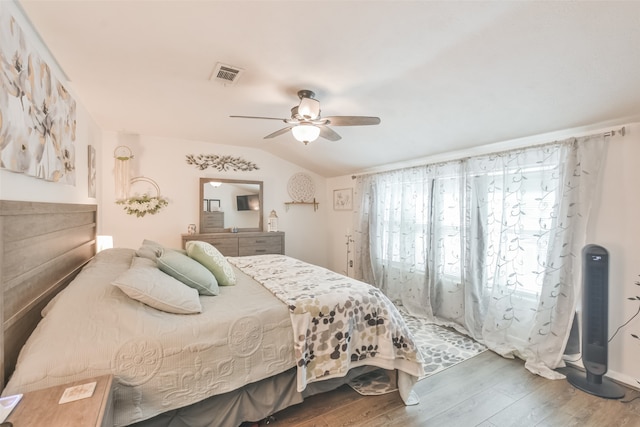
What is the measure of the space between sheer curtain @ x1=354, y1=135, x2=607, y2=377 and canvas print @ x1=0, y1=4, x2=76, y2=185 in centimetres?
356

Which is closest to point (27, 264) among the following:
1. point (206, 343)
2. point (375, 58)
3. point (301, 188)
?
point (206, 343)

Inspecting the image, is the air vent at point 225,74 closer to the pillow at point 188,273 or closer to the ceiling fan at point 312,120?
the ceiling fan at point 312,120

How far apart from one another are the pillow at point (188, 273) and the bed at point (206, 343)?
13mm

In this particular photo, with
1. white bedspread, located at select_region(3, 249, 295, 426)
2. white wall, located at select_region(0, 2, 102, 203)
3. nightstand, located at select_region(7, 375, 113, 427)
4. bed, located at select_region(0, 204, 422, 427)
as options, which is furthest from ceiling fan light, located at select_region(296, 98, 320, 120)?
nightstand, located at select_region(7, 375, 113, 427)

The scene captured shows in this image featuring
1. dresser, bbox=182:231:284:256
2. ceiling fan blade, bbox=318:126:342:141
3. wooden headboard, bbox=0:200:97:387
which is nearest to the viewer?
wooden headboard, bbox=0:200:97:387

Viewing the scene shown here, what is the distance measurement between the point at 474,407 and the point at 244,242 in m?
3.49

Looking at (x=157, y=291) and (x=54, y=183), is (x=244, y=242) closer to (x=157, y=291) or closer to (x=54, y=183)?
(x=54, y=183)

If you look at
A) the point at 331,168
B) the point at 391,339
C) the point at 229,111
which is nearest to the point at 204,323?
the point at 391,339

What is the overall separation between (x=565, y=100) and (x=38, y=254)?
142 inches

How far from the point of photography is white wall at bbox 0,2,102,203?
1.31m

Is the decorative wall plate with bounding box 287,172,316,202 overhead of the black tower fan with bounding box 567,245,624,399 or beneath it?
overhead

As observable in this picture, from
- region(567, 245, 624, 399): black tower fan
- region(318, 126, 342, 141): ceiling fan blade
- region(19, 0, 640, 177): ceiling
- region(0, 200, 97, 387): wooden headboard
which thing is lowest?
region(567, 245, 624, 399): black tower fan

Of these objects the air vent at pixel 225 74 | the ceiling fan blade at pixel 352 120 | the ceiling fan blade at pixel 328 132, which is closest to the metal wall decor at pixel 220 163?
the air vent at pixel 225 74

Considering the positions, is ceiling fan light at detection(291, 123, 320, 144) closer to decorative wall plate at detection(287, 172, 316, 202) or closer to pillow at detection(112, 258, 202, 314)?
pillow at detection(112, 258, 202, 314)
